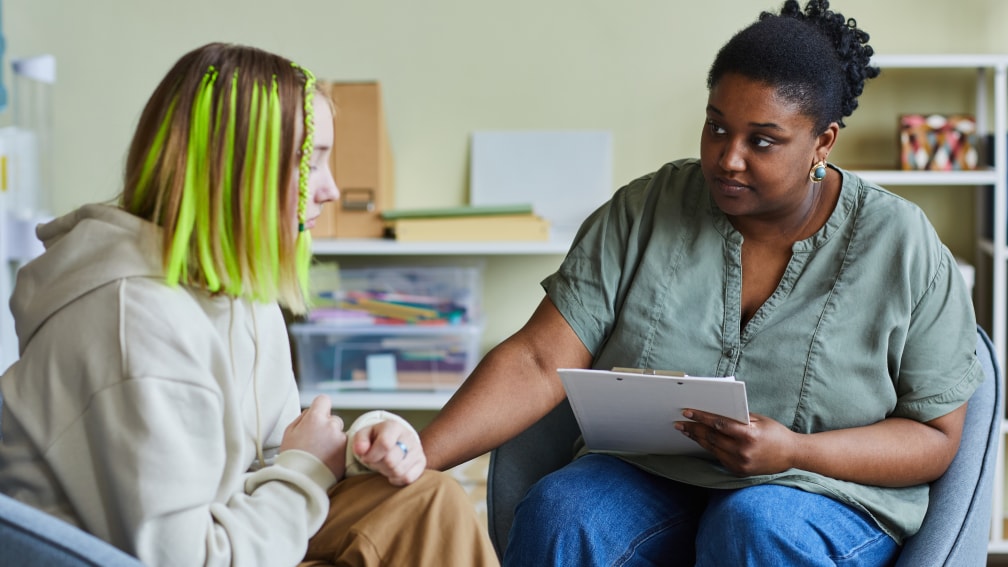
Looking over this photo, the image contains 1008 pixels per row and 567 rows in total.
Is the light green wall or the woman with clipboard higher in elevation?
the light green wall

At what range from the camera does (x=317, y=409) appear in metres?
1.19

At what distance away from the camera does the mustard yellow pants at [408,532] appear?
108 centimetres

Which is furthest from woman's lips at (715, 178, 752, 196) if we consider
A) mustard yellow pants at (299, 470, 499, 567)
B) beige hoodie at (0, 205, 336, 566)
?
beige hoodie at (0, 205, 336, 566)

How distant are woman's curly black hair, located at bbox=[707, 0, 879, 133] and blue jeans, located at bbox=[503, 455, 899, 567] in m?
0.53

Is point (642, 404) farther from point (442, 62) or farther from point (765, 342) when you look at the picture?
point (442, 62)

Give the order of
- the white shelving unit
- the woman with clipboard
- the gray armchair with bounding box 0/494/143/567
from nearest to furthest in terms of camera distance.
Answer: the gray armchair with bounding box 0/494/143/567, the woman with clipboard, the white shelving unit

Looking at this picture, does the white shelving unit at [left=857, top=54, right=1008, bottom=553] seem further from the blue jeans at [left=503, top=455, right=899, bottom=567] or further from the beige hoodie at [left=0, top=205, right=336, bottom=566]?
the beige hoodie at [left=0, top=205, right=336, bottom=566]

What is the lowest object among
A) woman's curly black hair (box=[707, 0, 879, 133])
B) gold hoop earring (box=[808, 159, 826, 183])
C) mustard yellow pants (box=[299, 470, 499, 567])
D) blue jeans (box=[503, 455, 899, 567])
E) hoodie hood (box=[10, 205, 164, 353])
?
blue jeans (box=[503, 455, 899, 567])

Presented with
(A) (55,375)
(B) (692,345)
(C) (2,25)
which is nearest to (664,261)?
(B) (692,345)

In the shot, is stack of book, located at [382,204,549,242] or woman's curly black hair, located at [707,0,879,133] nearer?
woman's curly black hair, located at [707,0,879,133]

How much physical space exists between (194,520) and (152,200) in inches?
12.6

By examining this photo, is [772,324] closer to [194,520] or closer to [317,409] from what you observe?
[317,409]

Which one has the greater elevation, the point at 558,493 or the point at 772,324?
Answer: the point at 772,324

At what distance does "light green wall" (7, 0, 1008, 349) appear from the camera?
2816mm
